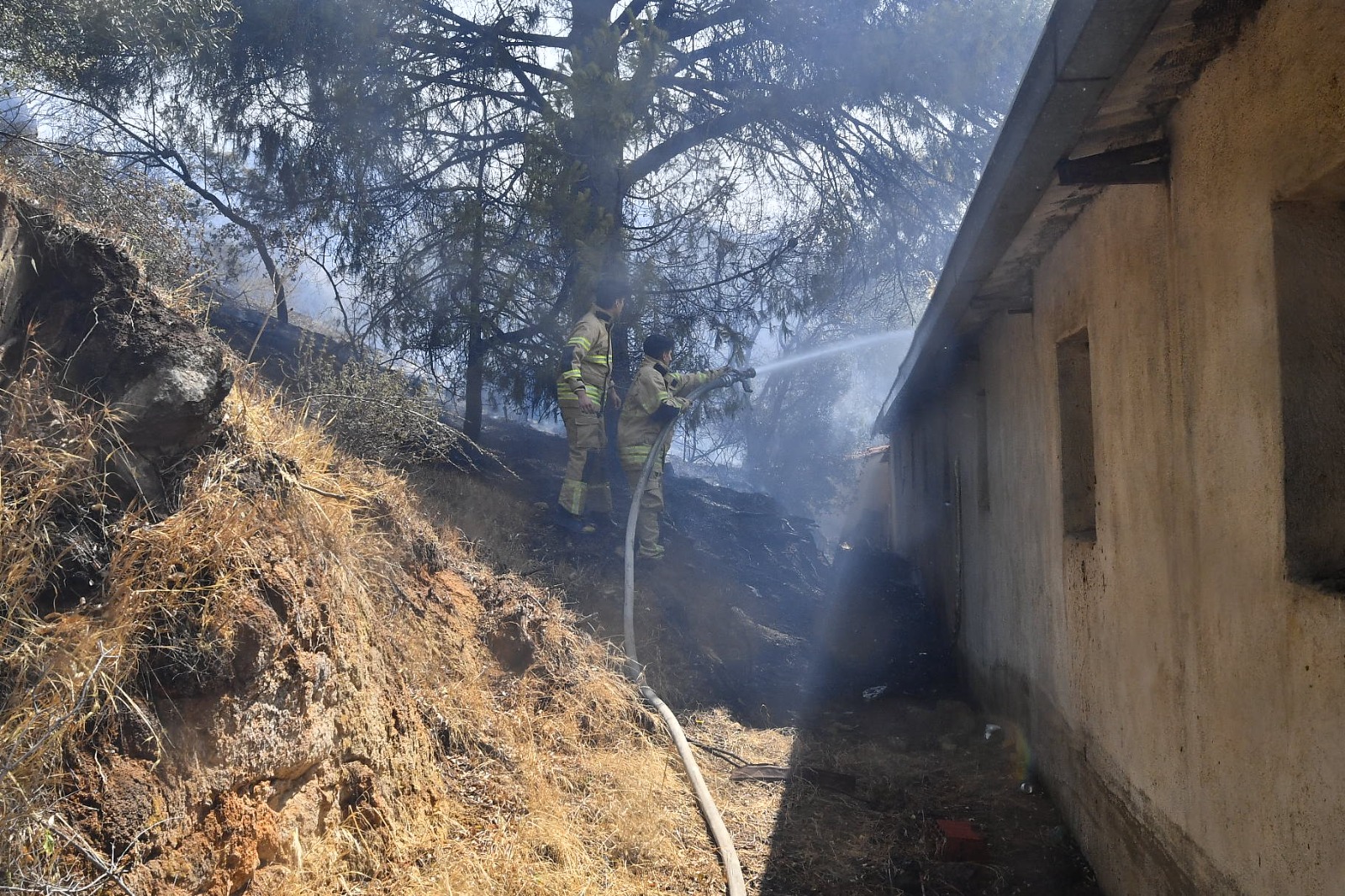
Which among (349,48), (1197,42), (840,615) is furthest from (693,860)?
(349,48)

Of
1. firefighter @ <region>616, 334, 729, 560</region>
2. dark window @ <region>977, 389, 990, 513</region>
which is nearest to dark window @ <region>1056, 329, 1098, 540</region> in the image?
dark window @ <region>977, 389, 990, 513</region>

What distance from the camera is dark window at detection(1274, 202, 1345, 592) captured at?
2322 millimetres

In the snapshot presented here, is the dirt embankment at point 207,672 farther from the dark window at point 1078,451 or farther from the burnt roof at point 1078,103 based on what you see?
the burnt roof at point 1078,103

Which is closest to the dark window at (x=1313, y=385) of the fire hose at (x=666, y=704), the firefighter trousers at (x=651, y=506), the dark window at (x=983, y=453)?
the fire hose at (x=666, y=704)

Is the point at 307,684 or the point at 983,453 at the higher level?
the point at 983,453

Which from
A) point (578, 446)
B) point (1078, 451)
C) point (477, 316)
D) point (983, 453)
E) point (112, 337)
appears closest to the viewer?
point (112, 337)

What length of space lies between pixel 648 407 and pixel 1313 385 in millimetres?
6380

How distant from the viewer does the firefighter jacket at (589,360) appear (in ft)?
Answer: 26.3

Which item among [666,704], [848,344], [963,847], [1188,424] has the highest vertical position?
[848,344]

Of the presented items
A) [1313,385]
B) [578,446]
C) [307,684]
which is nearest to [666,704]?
[578,446]

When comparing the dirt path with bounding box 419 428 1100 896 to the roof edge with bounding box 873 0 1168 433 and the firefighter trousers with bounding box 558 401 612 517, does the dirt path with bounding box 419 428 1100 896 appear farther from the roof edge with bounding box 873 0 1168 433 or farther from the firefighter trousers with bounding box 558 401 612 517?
the roof edge with bounding box 873 0 1168 433

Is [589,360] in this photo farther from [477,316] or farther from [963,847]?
[963,847]

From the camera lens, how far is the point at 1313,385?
7.68ft

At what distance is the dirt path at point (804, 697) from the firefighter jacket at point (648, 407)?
3.10ft
